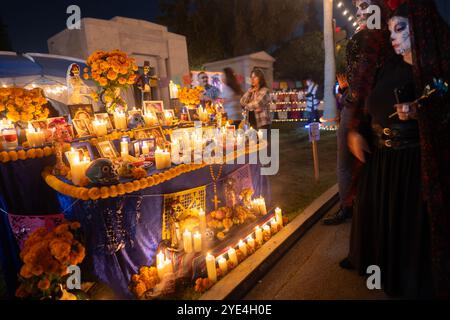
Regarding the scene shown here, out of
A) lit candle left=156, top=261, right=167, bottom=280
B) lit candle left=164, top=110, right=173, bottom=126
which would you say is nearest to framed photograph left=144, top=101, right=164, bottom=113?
lit candle left=164, top=110, right=173, bottom=126

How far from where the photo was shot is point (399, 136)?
2.40 metres

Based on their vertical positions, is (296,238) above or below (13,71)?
below

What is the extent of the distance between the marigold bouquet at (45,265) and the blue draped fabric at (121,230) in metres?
0.30

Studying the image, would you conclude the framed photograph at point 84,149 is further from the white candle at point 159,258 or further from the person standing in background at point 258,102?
the person standing in background at point 258,102

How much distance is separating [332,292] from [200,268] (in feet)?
4.50

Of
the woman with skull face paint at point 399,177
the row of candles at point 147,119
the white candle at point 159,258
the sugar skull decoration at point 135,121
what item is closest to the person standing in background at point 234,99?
the row of candles at point 147,119

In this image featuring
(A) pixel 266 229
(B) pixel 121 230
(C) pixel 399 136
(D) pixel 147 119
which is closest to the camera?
(C) pixel 399 136

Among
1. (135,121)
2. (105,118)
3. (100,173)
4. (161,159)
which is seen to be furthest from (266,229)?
(105,118)

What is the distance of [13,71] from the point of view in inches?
303

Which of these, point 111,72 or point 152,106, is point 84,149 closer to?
point 111,72

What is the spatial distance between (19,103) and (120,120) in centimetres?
118

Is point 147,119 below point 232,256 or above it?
above
